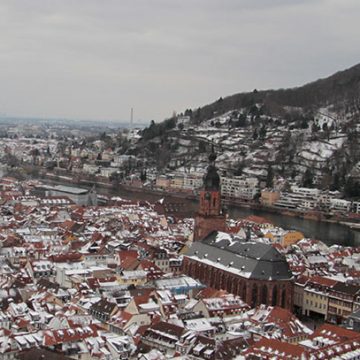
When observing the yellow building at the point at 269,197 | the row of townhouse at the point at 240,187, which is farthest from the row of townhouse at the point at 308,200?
the row of townhouse at the point at 240,187

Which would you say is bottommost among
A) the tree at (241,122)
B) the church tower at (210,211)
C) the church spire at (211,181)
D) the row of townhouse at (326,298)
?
the row of townhouse at (326,298)

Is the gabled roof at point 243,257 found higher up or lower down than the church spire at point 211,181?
lower down

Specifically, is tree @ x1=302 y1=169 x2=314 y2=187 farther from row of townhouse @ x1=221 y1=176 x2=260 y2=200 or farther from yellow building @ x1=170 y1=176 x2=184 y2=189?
yellow building @ x1=170 y1=176 x2=184 y2=189

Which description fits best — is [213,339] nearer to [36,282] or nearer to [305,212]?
[36,282]

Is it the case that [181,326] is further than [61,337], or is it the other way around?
[181,326]

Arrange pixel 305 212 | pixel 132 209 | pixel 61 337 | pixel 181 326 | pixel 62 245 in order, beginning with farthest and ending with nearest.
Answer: pixel 305 212, pixel 132 209, pixel 62 245, pixel 181 326, pixel 61 337

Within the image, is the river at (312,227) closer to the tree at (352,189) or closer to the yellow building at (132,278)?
the tree at (352,189)

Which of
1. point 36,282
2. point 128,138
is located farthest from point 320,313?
point 128,138
